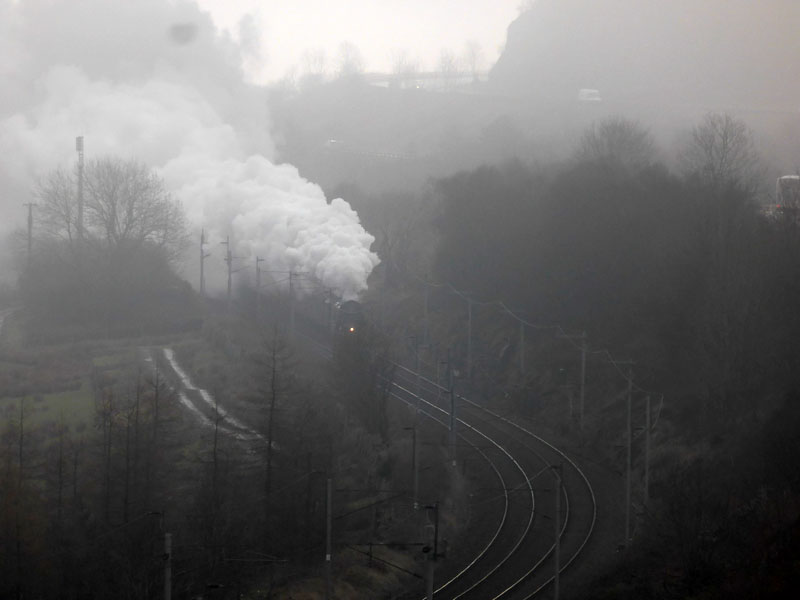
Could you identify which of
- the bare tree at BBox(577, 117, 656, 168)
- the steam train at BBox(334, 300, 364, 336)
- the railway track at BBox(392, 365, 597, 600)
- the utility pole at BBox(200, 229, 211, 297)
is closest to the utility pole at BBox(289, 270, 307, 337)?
the steam train at BBox(334, 300, 364, 336)

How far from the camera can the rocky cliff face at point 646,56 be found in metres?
40.2

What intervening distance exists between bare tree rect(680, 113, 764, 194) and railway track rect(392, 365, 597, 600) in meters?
12.2

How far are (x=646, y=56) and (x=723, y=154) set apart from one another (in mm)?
20449

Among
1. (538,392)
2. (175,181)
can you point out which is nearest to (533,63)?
(175,181)

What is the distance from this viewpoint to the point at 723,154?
106 ft

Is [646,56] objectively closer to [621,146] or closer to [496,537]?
[621,146]

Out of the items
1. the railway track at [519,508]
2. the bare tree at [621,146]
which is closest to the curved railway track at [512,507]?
the railway track at [519,508]

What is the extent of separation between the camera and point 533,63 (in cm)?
6141

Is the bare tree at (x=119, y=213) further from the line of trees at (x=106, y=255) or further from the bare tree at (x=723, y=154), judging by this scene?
the bare tree at (x=723, y=154)

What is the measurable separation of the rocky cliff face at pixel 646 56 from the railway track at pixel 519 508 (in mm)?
23141

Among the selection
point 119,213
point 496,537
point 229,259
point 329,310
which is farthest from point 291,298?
point 496,537

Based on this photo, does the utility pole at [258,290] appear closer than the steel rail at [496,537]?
No

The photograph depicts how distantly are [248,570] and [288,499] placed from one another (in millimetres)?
1764

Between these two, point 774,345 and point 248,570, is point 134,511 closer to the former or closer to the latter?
point 248,570
